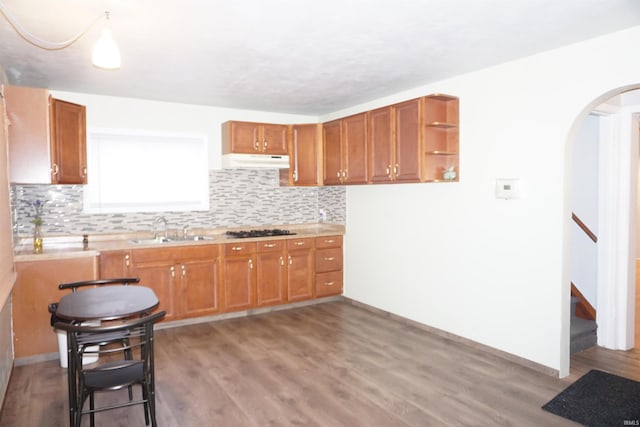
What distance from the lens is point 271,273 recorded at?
199 inches

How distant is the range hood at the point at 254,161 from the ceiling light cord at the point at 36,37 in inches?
87.5

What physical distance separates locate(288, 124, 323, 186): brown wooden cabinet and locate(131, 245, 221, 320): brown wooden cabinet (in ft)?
4.65

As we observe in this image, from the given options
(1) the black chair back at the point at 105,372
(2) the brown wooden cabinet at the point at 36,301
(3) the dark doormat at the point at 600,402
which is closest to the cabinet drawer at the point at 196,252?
(2) the brown wooden cabinet at the point at 36,301

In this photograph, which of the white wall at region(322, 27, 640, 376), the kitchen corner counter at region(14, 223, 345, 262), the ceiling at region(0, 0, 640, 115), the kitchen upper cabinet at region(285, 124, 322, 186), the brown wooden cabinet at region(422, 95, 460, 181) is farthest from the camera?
the kitchen upper cabinet at region(285, 124, 322, 186)

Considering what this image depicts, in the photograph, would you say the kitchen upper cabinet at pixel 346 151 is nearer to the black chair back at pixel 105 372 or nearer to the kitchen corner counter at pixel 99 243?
the kitchen corner counter at pixel 99 243

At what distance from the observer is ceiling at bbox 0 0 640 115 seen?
8.16 feet

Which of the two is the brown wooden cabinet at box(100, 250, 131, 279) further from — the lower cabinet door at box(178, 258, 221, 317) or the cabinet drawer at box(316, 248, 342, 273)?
the cabinet drawer at box(316, 248, 342, 273)

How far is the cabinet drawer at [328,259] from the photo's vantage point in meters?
5.43

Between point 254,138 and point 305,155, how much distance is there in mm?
664

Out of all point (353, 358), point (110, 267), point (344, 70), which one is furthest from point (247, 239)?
point (344, 70)

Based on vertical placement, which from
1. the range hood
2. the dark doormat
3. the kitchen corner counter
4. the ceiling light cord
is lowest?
the dark doormat

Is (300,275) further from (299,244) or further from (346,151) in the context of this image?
(346,151)

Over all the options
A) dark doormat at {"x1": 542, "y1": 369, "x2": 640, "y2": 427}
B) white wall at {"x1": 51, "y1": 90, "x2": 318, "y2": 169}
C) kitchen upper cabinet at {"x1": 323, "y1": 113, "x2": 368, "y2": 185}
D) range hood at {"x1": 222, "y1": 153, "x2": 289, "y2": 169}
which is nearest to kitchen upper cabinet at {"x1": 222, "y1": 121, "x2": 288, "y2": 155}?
range hood at {"x1": 222, "y1": 153, "x2": 289, "y2": 169}

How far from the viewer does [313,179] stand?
212 inches
